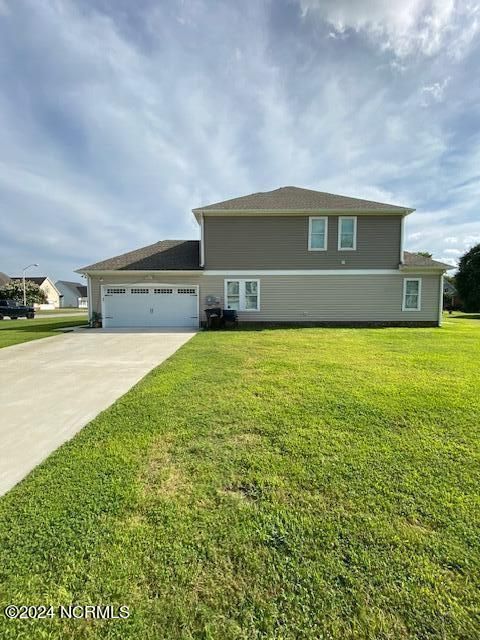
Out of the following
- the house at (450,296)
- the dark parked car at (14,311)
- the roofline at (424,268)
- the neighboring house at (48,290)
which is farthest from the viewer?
the neighboring house at (48,290)

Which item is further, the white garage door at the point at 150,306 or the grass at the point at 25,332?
the white garage door at the point at 150,306

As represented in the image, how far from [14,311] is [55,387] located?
2650cm

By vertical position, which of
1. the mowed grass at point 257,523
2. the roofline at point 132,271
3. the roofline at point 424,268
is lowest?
the mowed grass at point 257,523

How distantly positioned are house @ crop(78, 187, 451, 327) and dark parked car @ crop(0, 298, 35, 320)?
16.4 meters

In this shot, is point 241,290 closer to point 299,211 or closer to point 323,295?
point 323,295

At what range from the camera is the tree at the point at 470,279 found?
29.6 metres

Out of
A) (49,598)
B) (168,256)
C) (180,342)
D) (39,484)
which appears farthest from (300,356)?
(168,256)

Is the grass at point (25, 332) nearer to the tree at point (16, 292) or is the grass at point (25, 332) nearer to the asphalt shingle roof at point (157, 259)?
the asphalt shingle roof at point (157, 259)

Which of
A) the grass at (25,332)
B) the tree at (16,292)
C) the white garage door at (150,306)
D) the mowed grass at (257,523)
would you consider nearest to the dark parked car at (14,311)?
the grass at (25,332)

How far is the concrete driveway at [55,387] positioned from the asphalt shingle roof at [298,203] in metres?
7.86

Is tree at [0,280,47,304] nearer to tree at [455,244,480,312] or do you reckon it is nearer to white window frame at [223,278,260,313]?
white window frame at [223,278,260,313]

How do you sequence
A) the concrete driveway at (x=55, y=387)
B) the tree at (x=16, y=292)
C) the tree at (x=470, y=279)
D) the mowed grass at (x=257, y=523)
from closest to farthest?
the mowed grass at (x=257, y=523) < the concrete driveway at (x=55, y=387) < the tree at (x=470, y=279) < the tree at (x=16, y=292)

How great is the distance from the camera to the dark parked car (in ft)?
82.9

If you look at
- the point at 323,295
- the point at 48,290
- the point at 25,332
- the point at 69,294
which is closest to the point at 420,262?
the point at 323,295
